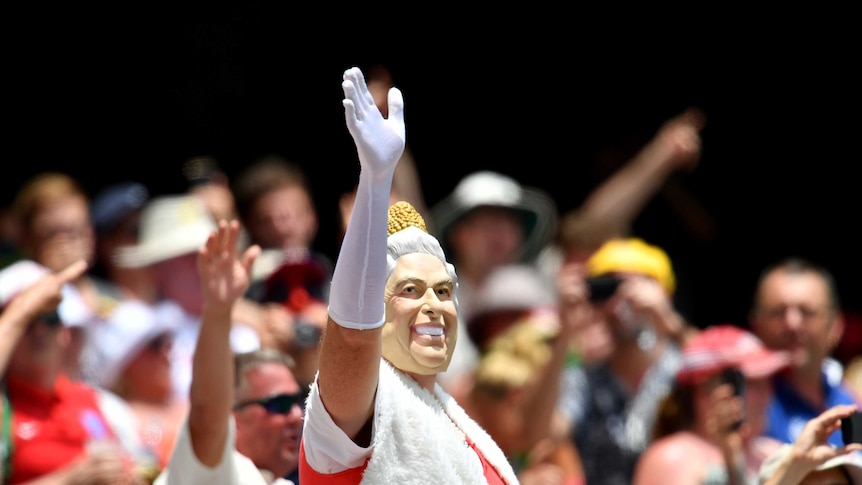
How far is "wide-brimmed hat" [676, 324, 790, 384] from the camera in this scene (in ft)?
19.0

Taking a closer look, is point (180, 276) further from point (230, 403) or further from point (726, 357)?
point (726, 357)

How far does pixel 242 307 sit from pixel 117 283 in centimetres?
78

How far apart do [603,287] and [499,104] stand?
239 cm

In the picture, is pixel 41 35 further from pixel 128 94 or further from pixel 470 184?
pixel 470 184

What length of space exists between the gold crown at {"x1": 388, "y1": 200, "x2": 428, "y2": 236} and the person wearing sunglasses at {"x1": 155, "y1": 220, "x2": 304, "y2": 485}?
2.57ft

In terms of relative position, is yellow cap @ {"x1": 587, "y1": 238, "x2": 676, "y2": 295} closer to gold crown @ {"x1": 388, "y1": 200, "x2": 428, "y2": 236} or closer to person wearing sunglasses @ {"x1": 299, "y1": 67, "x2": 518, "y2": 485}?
gold crown @ {"x1": 388, "y1": 200, "x2": 428, "y2": 236}

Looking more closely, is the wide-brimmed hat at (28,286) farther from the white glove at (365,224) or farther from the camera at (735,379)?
the camera at (735,379)

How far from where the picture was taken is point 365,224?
11.4 ft

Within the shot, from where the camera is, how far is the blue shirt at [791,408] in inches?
237

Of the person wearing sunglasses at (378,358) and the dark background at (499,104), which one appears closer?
the person wearing sunglasses at (378,358)

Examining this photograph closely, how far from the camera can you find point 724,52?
29.9 feet

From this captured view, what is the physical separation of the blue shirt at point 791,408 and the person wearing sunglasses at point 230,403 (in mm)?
2087

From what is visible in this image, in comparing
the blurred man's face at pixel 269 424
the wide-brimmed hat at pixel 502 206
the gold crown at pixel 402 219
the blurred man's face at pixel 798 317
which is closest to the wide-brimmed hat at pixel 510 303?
the wide-brimmed hat at pixel 502 206

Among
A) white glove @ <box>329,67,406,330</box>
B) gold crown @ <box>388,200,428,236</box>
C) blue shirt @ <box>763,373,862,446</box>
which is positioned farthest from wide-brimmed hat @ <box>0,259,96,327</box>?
blue shirt @ <box>763,373,862,446</box>
